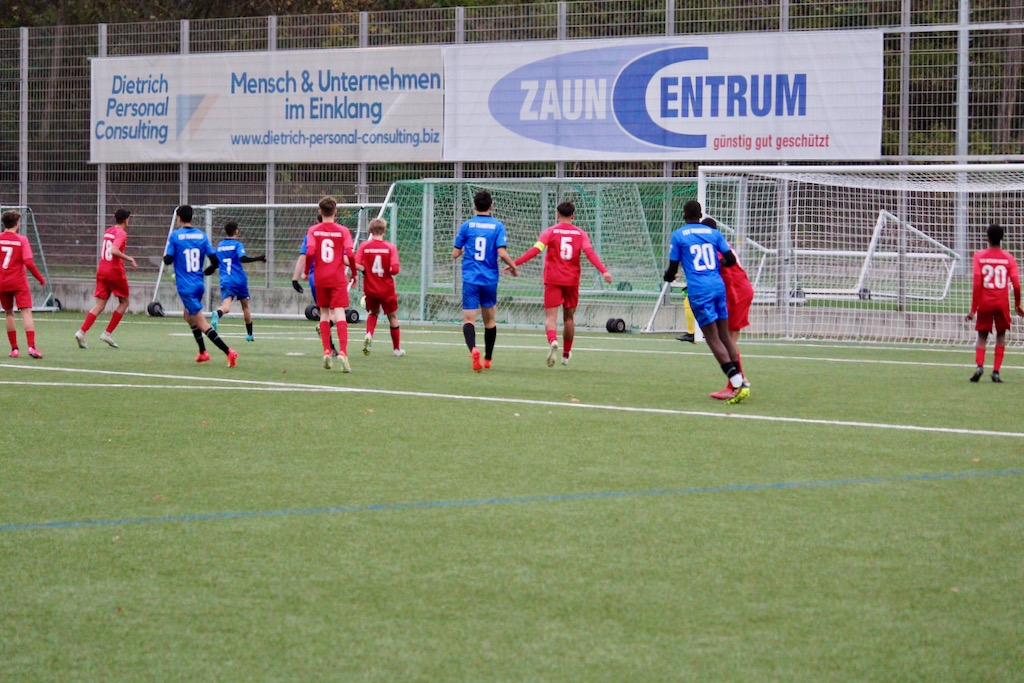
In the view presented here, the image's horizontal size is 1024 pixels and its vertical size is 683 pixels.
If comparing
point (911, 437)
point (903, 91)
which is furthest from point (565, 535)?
point (903, 91)

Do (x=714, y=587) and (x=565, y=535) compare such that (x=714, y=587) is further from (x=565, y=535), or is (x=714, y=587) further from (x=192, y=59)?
(x=192, y=59)

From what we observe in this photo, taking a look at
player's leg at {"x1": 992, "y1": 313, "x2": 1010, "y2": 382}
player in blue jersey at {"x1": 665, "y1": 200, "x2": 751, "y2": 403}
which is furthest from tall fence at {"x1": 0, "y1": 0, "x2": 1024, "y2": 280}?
player in blue jersey at {"x1": 665, "y1": 200, "x2": 751, "y2": 403}

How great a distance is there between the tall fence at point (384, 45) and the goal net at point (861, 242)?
1297 mm

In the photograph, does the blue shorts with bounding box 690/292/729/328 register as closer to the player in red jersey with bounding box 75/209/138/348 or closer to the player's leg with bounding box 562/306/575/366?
the player's leg with bounding box 562/306/575/366

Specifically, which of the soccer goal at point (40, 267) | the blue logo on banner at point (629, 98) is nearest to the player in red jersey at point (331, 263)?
the blue logo on banner at point (629, 98)

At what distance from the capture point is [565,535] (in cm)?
624

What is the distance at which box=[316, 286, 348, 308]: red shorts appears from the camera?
14.0 meters

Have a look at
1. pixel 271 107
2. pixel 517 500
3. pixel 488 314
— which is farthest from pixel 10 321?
pixel 517 500

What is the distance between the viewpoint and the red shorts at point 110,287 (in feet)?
56.0

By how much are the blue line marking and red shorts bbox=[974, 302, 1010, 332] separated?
5546 mm

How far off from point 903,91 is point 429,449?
48.3ft

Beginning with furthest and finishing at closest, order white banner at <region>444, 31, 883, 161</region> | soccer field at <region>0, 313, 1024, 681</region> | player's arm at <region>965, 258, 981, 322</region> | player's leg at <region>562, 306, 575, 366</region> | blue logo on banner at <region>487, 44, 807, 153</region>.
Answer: blue logo on banner at <region>487, 44, 807, 153</region> < white banner at <region>444, 31, 883, 161</region> < player's leg at <region>562, 306, 575, 366</region> < player's arm at <region>965, 258, 981, 322</region> < soccer field at <region>0, 313, 1024, 681</region>

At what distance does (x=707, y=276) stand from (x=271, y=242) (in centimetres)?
1411

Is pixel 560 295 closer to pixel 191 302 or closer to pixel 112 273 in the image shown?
pixel 191 302
